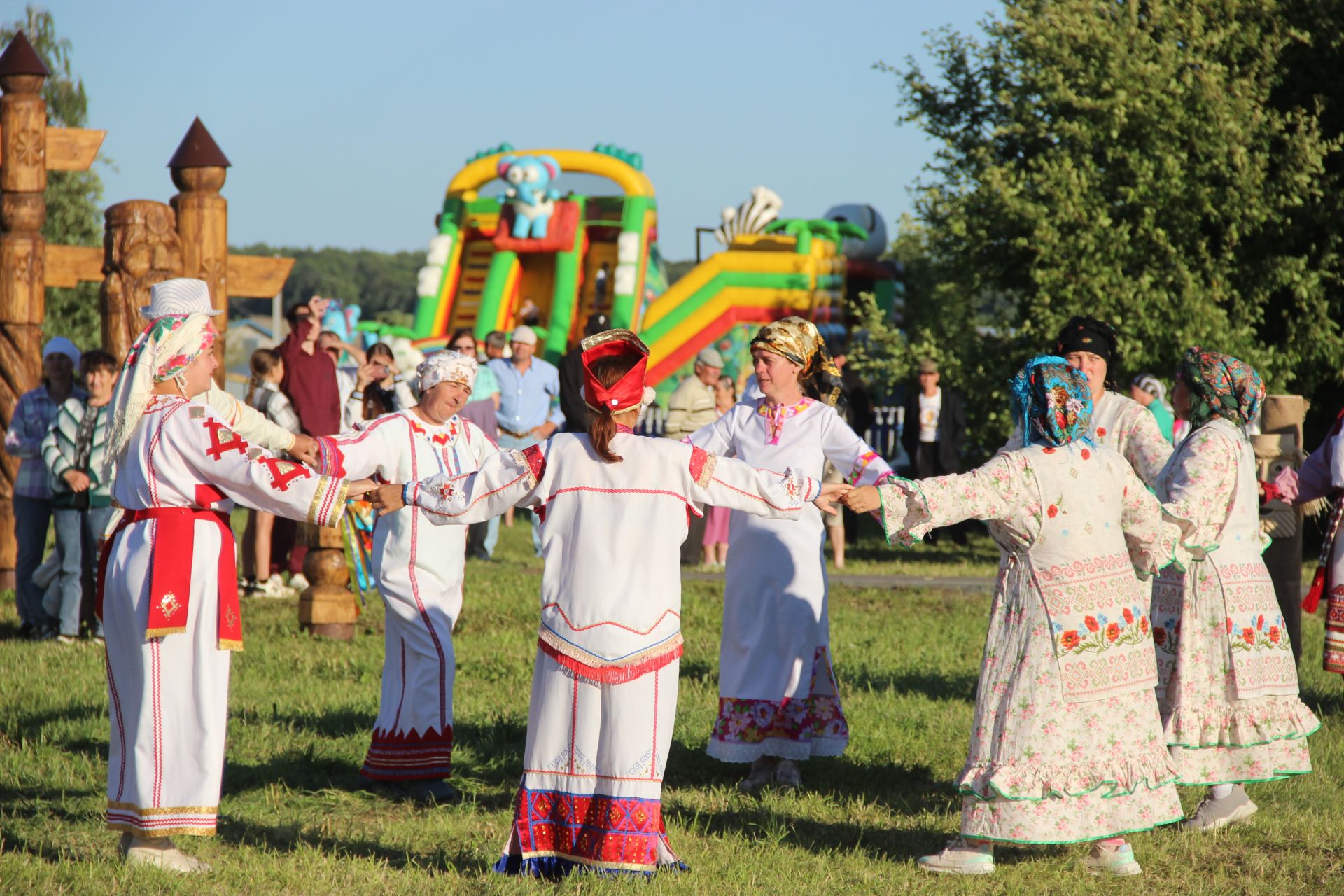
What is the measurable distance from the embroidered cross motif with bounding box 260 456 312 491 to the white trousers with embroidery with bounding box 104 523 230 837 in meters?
0.31

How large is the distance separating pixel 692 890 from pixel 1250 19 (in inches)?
547

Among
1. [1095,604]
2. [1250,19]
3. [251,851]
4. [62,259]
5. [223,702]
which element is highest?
[1250,19]

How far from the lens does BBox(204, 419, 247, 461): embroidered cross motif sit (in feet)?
15.5

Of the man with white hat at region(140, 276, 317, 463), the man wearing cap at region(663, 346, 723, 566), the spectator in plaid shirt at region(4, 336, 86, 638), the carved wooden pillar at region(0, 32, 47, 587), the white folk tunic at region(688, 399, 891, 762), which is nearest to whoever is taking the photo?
the man with white hat at region(140, 276, 317, 463)

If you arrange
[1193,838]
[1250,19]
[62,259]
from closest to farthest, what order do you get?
1. [1193,838]
2. [62,259]
3. [1250,19]

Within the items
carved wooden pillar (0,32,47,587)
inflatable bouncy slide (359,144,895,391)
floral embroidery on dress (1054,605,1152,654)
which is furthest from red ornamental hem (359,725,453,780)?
inflatable bouncy slide (359,144,895,391)

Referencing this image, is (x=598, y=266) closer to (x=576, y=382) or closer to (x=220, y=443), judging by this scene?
(x=576, y=382)

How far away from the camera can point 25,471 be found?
31.1 ft

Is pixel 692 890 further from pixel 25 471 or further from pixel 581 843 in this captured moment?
pixel 25 471

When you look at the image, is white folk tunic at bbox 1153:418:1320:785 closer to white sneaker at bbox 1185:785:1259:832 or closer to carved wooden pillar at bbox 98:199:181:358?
white sneaker at bbox 1185:785:1259:832

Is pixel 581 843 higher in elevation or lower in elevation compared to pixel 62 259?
lower

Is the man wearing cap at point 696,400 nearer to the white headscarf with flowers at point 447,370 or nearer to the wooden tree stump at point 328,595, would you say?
the wooden tree stump at point 328,595

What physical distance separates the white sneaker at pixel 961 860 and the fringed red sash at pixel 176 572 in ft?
8.39

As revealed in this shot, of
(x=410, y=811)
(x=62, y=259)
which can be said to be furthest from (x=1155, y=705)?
(x=62, y=259)
